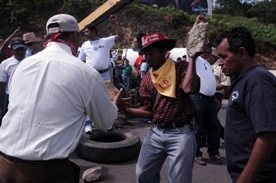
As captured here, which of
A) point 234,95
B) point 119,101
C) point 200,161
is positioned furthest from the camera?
point 200,161

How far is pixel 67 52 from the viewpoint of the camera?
2.97m

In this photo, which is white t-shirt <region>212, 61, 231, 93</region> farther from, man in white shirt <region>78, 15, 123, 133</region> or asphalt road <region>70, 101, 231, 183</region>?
man in white shirt <region>78, 15, 123, 133</region>

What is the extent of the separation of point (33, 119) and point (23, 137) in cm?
13

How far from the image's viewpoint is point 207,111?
680 centimetres

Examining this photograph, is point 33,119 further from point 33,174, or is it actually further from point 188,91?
point 188,91

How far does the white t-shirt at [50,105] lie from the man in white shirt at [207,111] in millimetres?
3760

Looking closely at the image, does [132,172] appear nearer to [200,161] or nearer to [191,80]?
[200,161]

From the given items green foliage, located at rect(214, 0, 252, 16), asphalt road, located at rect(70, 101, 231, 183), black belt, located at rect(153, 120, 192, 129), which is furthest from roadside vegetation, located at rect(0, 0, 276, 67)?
black belt, located at rect(153, 120, 192, 129)

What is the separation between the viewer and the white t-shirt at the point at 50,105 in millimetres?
2795

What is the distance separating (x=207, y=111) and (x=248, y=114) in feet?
13.8

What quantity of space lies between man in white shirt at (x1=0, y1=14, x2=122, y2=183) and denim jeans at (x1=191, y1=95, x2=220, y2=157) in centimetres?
389

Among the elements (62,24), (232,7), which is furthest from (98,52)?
(232,7)

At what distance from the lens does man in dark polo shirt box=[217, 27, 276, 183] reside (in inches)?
98.7

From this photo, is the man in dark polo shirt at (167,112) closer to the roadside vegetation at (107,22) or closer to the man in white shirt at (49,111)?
the man in white shirt at (49,111)
